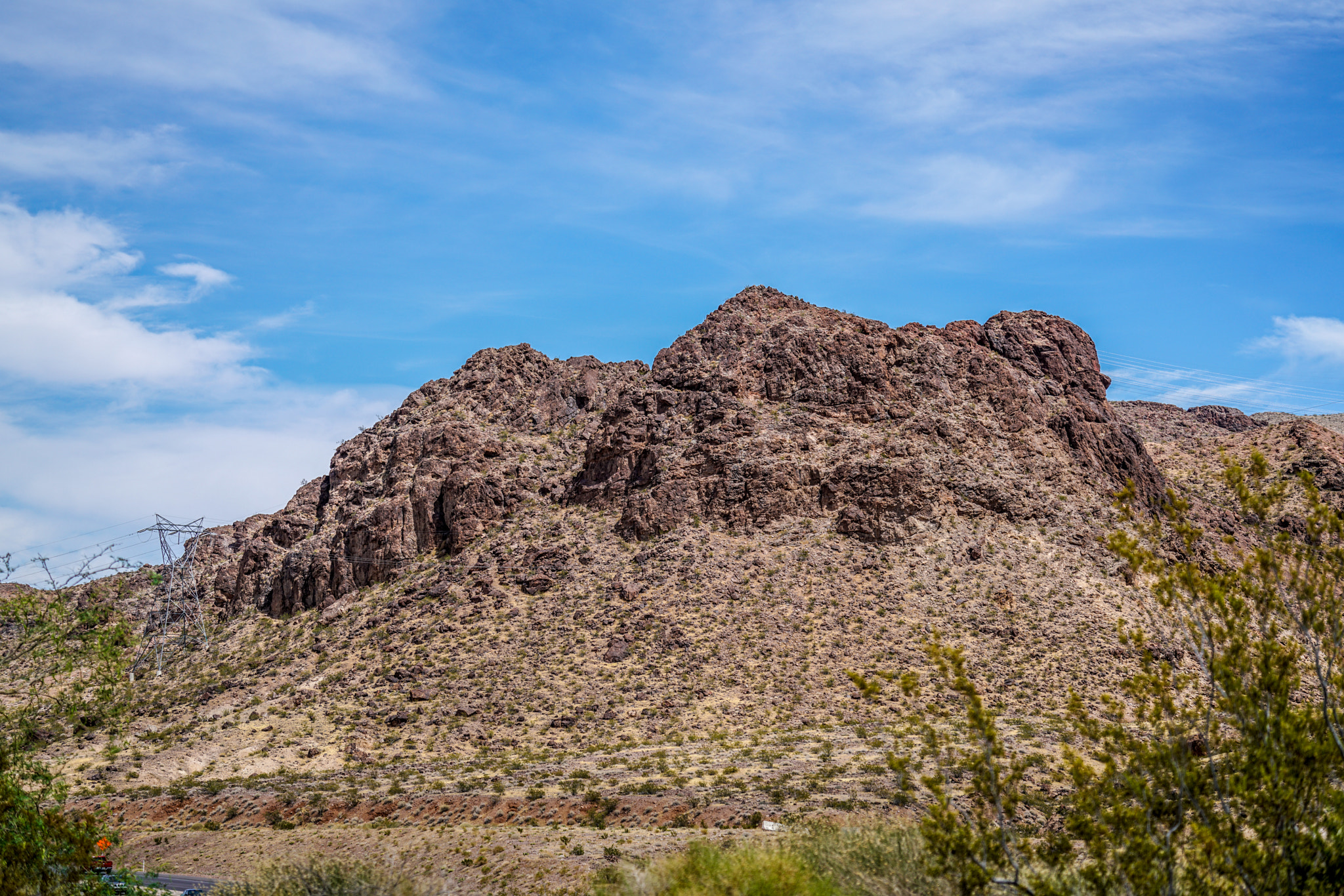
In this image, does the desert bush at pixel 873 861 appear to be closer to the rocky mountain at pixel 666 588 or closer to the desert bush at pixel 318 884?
the desert bush at pixel 318 884

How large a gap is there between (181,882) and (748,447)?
42.3 m

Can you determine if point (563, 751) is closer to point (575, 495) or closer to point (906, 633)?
point (906, 633)

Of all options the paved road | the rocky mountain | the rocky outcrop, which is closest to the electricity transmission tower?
the rocky mountain

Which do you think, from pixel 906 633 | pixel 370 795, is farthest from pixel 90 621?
pixel 906 633

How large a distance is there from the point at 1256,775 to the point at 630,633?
4435 centimetres

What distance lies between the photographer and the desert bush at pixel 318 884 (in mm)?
20859

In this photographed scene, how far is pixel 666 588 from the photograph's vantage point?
58.2 meters

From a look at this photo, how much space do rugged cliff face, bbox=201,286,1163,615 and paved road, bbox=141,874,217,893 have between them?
3532 centimetres

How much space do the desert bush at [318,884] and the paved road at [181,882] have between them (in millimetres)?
7296

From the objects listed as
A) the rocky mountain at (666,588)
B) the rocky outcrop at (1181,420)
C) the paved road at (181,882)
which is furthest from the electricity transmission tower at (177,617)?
the rocky outcrop at (1181,420)

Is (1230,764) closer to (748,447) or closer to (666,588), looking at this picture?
(666,588)

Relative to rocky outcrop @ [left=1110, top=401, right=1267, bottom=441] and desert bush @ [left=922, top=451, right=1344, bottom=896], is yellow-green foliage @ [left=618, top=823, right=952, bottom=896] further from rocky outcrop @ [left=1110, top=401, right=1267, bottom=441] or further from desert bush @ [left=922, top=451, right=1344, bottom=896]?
rocky outcrop @ [left=1110, top=401, right=1267, bottom=441]

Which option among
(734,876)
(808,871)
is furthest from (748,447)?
(734,876)

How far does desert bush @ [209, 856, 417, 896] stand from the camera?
2086 cm
